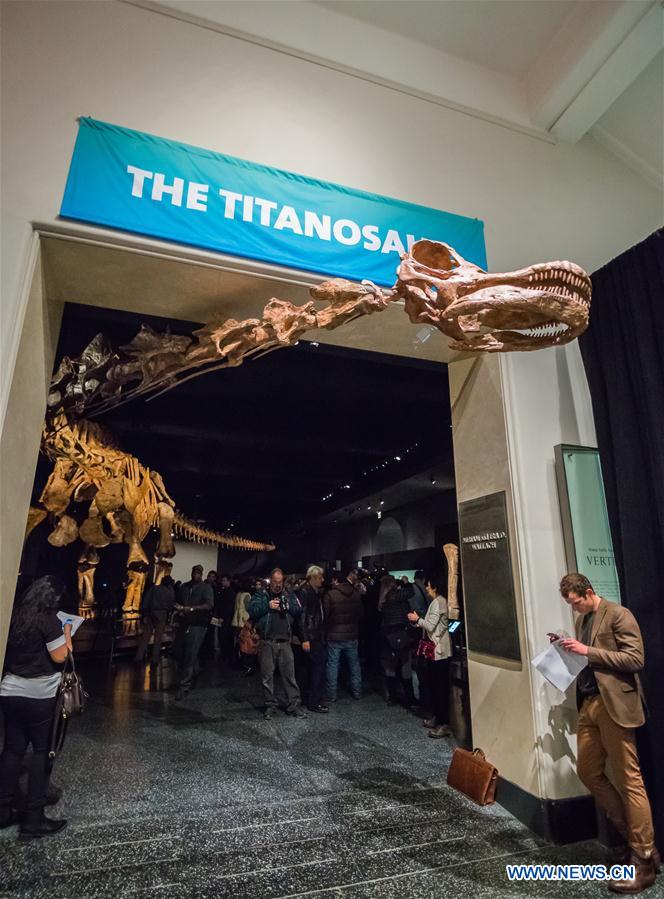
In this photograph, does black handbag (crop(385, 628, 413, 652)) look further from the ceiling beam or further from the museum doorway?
the ceiling beam

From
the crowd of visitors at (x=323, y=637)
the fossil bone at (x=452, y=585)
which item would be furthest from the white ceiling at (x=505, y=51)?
the crowd of visitors at (x=323, y=637)

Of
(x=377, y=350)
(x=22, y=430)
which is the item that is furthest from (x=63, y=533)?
(x=377, y=350)

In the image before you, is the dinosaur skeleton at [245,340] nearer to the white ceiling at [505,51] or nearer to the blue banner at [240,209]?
the blue banner at [240,209]

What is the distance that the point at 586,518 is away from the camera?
3713 mm

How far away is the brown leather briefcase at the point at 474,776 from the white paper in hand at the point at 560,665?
3.66 ft

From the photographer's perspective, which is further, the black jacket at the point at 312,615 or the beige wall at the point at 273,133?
the black jacket at the point at 312,615

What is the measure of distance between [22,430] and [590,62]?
538 centimetres

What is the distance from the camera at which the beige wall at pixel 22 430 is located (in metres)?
2.97

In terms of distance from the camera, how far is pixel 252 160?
3816mm

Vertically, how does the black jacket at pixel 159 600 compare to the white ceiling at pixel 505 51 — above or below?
below

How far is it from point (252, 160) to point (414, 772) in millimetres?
5147

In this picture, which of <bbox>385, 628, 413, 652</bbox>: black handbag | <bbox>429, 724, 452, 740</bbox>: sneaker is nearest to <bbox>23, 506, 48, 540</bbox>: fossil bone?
<bbox>385, 628, 413, 652</bbox>: black handbag

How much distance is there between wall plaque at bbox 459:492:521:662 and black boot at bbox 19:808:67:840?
10.5 ft

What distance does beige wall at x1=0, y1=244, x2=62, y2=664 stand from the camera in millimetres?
2973
